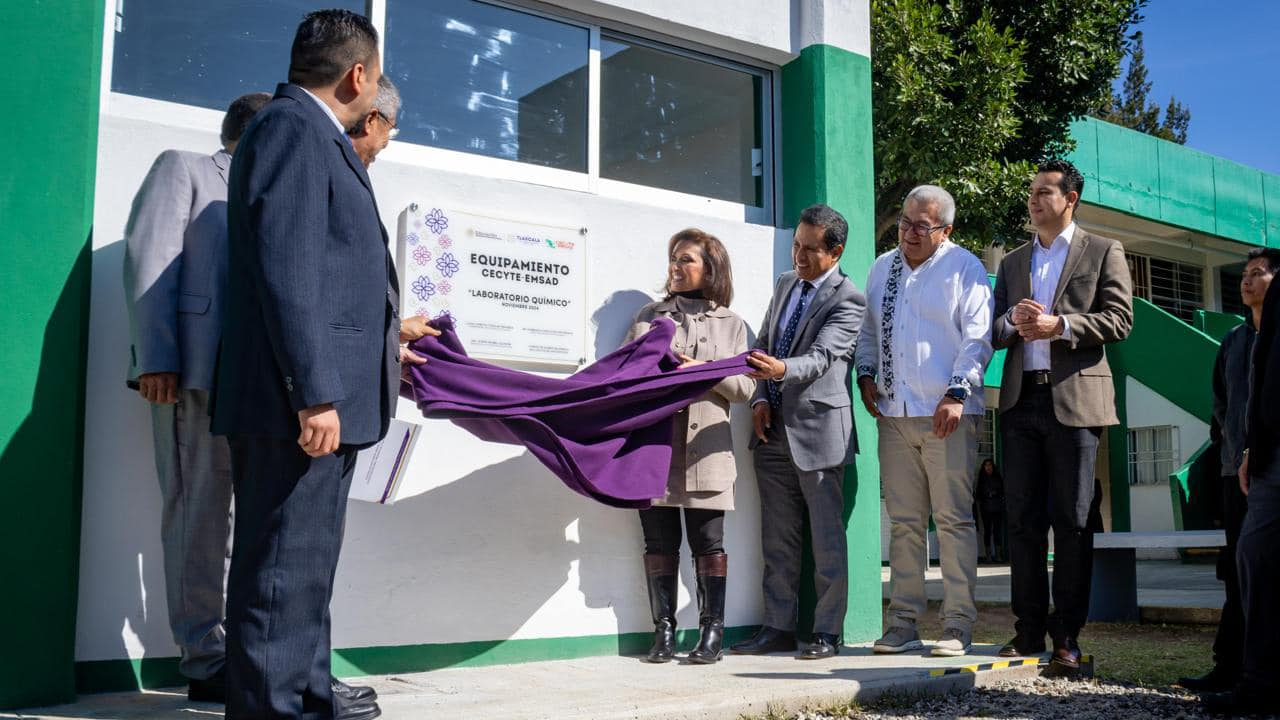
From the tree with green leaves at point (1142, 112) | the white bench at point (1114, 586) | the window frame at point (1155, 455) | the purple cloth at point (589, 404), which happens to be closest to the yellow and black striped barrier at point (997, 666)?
the purple cloth at point (589, 404)

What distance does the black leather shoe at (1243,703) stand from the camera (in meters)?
4.03

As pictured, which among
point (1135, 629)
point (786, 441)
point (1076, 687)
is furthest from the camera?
point (1135, 629)

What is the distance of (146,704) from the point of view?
3.74m

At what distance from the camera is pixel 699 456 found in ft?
16.9

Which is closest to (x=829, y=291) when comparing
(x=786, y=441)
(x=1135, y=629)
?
(x=786, y=441)

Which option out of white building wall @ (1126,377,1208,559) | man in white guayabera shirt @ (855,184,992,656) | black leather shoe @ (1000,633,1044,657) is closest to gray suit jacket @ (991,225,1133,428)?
man in white guayabera shirt @ (855,184,992,656)

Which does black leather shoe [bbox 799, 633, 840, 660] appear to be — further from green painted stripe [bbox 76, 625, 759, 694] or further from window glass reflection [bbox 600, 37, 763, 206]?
window glass reflection [bbox 600, 37, 763, 206]

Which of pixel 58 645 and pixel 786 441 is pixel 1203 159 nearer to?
pixel 786 441

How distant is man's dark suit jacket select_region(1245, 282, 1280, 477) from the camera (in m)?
4.07

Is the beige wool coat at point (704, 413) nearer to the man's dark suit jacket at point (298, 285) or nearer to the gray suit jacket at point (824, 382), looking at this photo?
the gray suit jacket at point (824, 382)

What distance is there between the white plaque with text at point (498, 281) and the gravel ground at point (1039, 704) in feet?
7.01

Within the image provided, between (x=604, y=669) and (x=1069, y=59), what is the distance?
1114 cm

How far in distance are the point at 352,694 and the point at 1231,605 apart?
158 inches

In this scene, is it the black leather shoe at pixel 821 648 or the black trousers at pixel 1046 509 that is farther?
the black leather shoe at pixel 821 648
